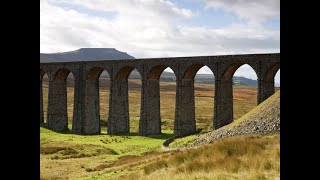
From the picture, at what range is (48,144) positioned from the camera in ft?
134

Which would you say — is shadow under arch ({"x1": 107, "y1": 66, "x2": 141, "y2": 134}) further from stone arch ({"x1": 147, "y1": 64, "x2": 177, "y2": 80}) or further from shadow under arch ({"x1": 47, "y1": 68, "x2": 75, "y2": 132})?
shadow under arch ({"x1": 47, "y1": 68, "x2": 75, "y2": 132})

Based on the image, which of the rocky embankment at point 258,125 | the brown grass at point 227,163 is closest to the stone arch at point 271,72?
the rocky embankment at point 258,125

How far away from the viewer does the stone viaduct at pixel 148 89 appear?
1591 inches

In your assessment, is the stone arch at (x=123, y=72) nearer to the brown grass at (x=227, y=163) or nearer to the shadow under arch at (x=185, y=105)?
the shadow under arch at (x=185, y=105)

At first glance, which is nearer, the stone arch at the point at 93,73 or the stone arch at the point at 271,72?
the stone arch at the point at 271,72

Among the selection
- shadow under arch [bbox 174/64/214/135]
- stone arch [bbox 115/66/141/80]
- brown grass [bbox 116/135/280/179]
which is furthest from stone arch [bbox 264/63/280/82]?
brown grass [bbox 116/135/280/179]

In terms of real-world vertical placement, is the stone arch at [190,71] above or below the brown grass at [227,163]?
above

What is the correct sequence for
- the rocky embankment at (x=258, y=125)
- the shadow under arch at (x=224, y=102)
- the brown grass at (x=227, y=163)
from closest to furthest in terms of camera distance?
the brown grass at (x=227, y=163) → the rocky embankment at (x=258, y=125) → the shadow under arch at (x=224, y=102)
